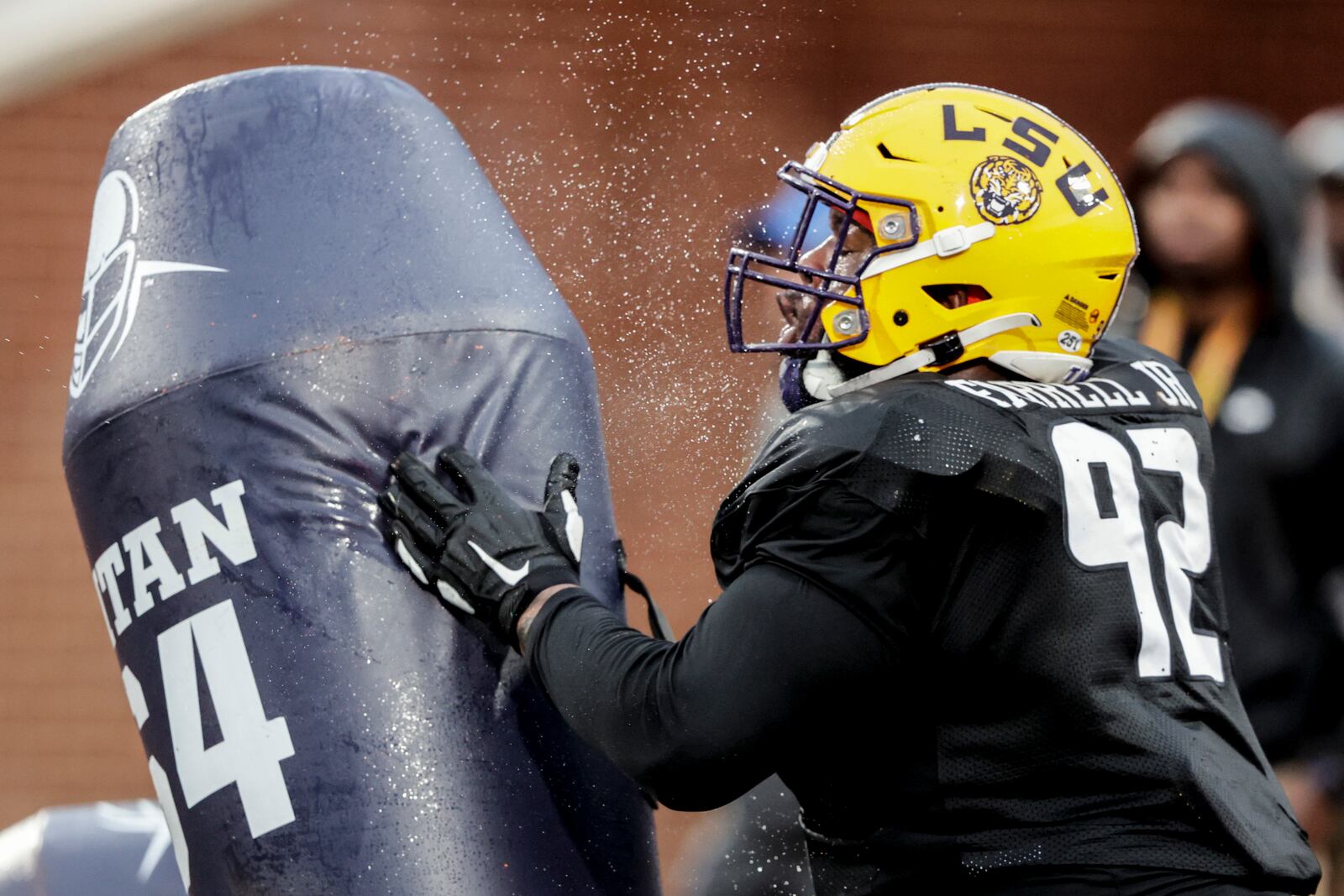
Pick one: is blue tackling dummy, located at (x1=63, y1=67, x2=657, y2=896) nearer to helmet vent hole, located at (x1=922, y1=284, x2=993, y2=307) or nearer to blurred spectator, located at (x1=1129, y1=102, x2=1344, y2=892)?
helmet vent hole, located at (x1=922, y1=284, x2=993, y2=307)

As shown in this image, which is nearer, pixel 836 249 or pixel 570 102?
pixel 836 249

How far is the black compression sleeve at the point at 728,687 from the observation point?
1.69 metres

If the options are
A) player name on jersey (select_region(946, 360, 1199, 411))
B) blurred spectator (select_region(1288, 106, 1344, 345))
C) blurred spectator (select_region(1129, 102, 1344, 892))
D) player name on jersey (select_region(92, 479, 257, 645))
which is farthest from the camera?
blurred spectator (select_region(1288, 106, 1344, 345))

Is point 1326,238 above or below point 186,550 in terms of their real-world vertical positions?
below

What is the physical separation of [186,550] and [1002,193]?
1020 mm

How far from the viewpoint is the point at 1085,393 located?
194 centimetres

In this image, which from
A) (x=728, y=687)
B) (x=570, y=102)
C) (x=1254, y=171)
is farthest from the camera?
(x=570, y=102)

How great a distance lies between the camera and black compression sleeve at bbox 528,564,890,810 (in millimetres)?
1688

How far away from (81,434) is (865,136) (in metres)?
1.00

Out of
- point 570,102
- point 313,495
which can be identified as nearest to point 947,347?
point 313,495

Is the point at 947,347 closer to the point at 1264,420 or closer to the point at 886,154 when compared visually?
the point at 886,154

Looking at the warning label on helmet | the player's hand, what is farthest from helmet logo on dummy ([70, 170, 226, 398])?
the warning label on helmet

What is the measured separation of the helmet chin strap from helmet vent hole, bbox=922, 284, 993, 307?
0.09ft

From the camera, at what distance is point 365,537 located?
1.97 meters
